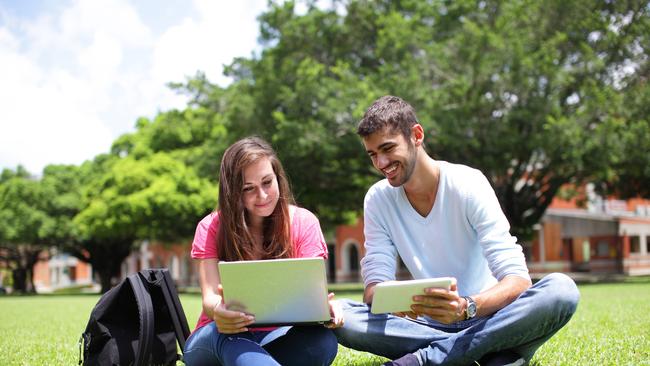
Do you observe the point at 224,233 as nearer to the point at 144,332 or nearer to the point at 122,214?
the point at 144,332

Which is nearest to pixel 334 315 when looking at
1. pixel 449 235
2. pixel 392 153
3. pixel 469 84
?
pixel 449 235

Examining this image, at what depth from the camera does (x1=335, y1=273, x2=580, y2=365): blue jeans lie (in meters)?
2.80

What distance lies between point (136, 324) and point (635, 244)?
124 ft

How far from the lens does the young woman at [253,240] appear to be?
2.99 metres

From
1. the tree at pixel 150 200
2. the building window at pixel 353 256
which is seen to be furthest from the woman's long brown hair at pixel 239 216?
the building window at pixel 353 256

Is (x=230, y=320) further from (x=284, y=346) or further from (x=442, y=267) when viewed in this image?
(x=442, y=267)

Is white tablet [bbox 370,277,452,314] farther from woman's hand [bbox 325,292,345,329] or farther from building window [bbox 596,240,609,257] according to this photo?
building window [bbox 596,240,609,257]

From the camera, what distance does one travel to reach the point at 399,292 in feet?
9.08

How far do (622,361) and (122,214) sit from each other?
23.6 m

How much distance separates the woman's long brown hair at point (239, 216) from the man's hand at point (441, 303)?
76 cm

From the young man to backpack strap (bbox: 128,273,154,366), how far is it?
3.27ft

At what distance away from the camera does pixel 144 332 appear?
3.21m

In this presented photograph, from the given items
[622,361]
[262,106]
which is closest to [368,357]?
[622,361]

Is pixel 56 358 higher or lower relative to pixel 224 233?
lower
